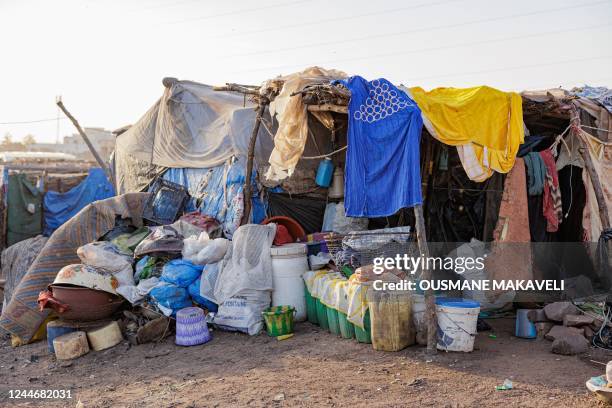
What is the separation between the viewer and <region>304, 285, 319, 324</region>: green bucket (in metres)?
7.31

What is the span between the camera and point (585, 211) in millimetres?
7832

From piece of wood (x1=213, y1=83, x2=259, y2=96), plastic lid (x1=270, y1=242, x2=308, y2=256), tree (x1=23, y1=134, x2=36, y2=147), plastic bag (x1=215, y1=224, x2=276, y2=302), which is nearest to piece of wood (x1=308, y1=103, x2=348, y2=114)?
piece of wood (x1=213, y1=83, x2=259, y2=96)

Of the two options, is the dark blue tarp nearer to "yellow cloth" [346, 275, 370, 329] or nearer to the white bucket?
"yellow cloth" [346, 275, 370, 329]

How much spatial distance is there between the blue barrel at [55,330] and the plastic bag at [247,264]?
78.1 inches

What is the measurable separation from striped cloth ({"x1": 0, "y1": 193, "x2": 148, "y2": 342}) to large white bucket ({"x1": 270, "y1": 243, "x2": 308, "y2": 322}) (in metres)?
3.34

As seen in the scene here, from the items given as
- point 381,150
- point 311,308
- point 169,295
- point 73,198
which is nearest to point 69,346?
point 169,295

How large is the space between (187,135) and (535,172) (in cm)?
698

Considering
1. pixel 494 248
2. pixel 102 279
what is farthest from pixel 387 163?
pixel 102 279

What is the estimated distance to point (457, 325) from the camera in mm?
5773

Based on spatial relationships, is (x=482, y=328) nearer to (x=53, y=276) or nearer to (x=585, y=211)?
(x=585, y=211)

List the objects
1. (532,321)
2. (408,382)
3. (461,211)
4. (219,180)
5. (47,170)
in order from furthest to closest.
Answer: (47,170), (219,180), (461,211), (532,321), (408,382)

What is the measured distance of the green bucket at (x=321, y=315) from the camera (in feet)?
23.0

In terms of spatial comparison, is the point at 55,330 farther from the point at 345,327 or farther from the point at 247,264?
the point at 345,327

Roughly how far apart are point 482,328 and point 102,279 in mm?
5152
